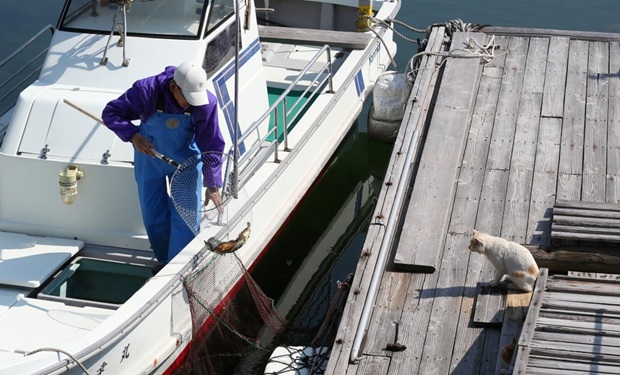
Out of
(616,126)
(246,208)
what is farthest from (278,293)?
(616,126)

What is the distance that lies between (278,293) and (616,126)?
3367mm

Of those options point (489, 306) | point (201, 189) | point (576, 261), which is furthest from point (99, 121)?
point (576, 261)

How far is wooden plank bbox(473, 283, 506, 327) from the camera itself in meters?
6.51

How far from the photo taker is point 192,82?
712 centimetres

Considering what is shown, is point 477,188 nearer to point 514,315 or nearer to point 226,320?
point 514,315

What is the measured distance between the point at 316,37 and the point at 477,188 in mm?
3983

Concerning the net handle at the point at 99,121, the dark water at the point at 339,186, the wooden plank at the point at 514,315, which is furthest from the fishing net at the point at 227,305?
the dark water at the point at 339,186

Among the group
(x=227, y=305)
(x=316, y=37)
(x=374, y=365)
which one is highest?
(x=316, y=37)

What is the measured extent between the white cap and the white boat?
0.31 metres

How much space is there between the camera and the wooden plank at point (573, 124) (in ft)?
26.6

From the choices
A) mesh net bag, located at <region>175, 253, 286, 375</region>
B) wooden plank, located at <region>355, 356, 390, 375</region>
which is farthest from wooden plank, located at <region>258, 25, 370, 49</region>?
wooden plank, located at <region>355, 356, 390, 375</region>

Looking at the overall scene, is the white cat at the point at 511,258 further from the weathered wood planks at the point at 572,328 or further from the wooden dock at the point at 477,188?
the weathered wood planks at the point at 572,328

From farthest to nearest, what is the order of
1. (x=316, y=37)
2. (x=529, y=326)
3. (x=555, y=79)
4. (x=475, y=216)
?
(x=316, y=37), (x=555, y=79), (x=475, y=216), (x=529, y=326)

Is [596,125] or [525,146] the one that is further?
[596,125]
